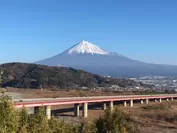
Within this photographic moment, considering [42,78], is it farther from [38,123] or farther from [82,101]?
[38,123]

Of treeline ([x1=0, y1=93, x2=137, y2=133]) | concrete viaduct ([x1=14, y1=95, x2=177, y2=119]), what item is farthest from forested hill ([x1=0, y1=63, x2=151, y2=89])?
treeline ([x1=0, y1=93, x2=137, y2=133])

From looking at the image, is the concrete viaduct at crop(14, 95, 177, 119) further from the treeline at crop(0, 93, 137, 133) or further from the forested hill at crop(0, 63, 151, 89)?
the forested hill at crop(0, 63, 151, 89)

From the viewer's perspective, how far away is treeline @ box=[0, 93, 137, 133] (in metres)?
23.2

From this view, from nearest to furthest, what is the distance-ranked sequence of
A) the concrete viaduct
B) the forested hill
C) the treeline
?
1. the treeline
2. the concrete viaduct
3. the forested hill

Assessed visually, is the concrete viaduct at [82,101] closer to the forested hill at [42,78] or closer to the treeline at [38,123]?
the treeline at [38,123]

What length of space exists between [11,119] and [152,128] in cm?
5153

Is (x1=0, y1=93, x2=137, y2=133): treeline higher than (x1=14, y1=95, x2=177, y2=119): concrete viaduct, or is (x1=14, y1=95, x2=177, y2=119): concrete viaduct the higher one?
(x1=0, y1=93, x2=137, y2=133): treeline

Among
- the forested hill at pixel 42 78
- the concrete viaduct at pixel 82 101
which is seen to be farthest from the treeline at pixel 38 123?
the forested hill at pixel 42 78

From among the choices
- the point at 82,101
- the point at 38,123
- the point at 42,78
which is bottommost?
the point at 82,101

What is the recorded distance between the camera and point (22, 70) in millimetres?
193500

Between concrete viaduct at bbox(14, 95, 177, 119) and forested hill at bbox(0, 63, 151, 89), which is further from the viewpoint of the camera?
forested hill at bbox(0, 63, 151, 89)

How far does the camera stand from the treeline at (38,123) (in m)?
23.2

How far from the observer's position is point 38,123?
29.2 meters

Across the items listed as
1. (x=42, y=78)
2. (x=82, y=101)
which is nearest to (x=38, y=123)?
(x=82, y=101)
